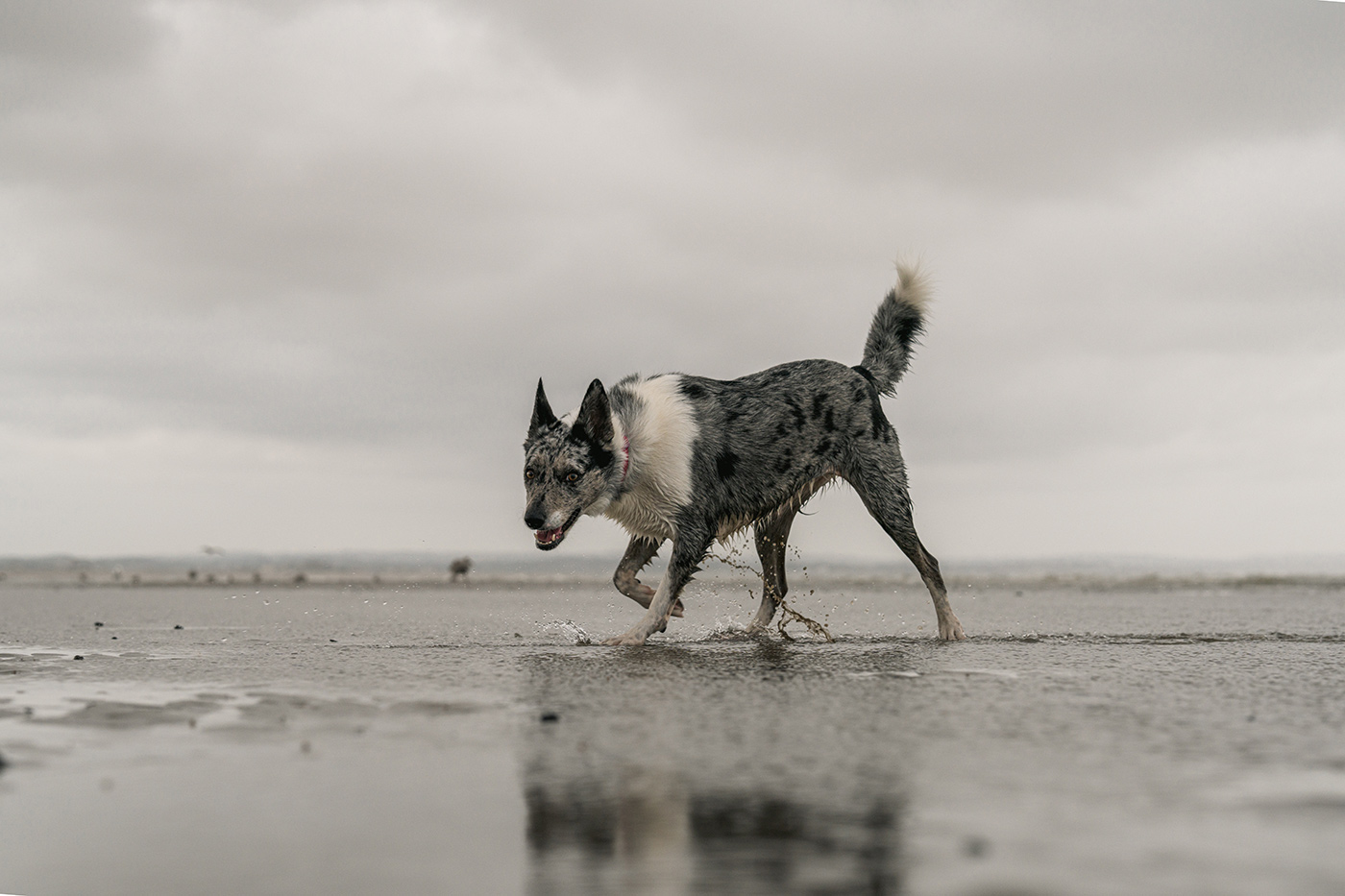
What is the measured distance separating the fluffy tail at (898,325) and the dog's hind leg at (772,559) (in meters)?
1.54

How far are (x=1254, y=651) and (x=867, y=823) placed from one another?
582 centimetres

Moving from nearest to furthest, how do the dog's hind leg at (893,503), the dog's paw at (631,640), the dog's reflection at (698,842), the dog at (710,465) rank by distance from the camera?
1. the dog's reflection at (698,842)
2. the dog's paw at (631,640)
3. the dog at (710,465)
4. the dog's hind leg at (893,503)

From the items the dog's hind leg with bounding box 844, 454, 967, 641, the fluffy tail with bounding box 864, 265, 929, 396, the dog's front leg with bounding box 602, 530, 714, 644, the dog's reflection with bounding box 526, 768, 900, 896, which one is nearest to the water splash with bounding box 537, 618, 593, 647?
the dog's front leg with bounding box 602, 530, 714, 644

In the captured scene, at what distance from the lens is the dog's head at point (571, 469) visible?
313 inches

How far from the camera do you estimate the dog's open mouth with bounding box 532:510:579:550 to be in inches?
317

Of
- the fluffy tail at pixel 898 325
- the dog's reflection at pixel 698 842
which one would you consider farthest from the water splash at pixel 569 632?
the dog's reflection at pixel 698 842

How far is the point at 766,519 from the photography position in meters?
9.02

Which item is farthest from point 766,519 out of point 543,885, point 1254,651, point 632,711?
point 543,885

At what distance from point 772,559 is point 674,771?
6048 millimetres

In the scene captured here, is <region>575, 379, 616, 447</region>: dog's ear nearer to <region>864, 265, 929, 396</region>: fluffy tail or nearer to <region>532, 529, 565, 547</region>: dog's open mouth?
<region>532, 529, 565, 547</region>: dog's open mouth

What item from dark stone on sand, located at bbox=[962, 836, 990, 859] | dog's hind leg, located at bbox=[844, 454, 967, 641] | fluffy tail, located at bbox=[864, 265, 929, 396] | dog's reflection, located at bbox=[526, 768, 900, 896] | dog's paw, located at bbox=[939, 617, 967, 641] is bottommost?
dog's reflection, located at bbox=[526, 768, 900, 896]

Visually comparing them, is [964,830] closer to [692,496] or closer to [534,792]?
[534,792]

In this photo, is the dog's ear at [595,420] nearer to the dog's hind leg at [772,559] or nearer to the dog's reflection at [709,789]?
the dog's hind leg at [772,559]

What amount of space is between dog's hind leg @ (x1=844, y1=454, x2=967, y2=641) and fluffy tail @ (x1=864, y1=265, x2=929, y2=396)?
3.21 ft
